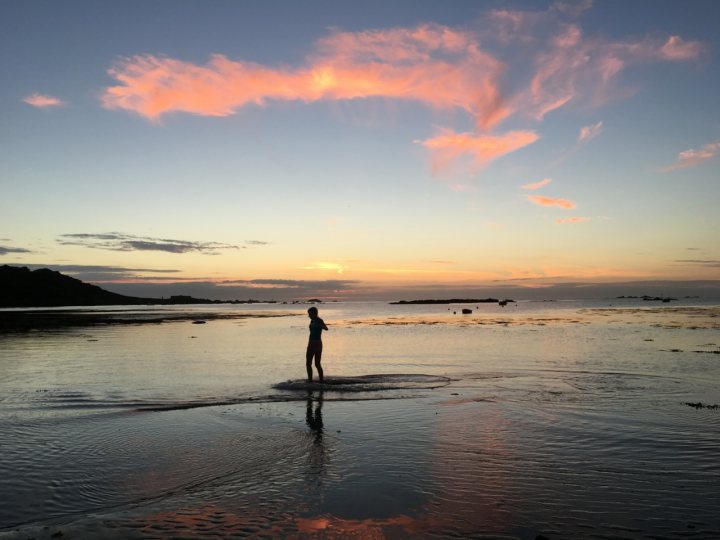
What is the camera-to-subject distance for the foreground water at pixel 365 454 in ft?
25.0

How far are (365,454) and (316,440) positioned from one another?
1655mm

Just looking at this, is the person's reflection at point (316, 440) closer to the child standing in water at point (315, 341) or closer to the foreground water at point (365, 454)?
the foreground water at point (365, 454)

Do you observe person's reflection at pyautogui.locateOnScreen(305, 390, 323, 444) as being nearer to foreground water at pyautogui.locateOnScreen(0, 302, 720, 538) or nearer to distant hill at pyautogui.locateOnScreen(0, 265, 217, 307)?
foreground water at pyautogui.locateOnScreen(0, 302, 720, 538)

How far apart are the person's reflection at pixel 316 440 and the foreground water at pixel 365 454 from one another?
6 centimetres

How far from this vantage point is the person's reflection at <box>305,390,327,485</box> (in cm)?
991

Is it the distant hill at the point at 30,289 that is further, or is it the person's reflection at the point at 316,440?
the distant hill at the point at 30,289

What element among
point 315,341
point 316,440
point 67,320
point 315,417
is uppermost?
point 315,341

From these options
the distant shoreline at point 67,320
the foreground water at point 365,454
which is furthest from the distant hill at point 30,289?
the foreground water at point 365,454

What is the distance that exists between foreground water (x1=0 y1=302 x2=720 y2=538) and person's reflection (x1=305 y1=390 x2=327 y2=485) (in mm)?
64

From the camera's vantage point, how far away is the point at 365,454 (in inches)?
432

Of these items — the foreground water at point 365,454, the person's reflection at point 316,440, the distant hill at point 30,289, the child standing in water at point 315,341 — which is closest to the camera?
the foreground water at point 365,454

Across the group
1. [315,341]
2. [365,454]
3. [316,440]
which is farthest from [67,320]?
[365,454]

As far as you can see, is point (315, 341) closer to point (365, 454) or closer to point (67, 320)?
point (365, 454)

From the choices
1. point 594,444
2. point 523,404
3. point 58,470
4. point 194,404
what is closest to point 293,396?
point 194,404
